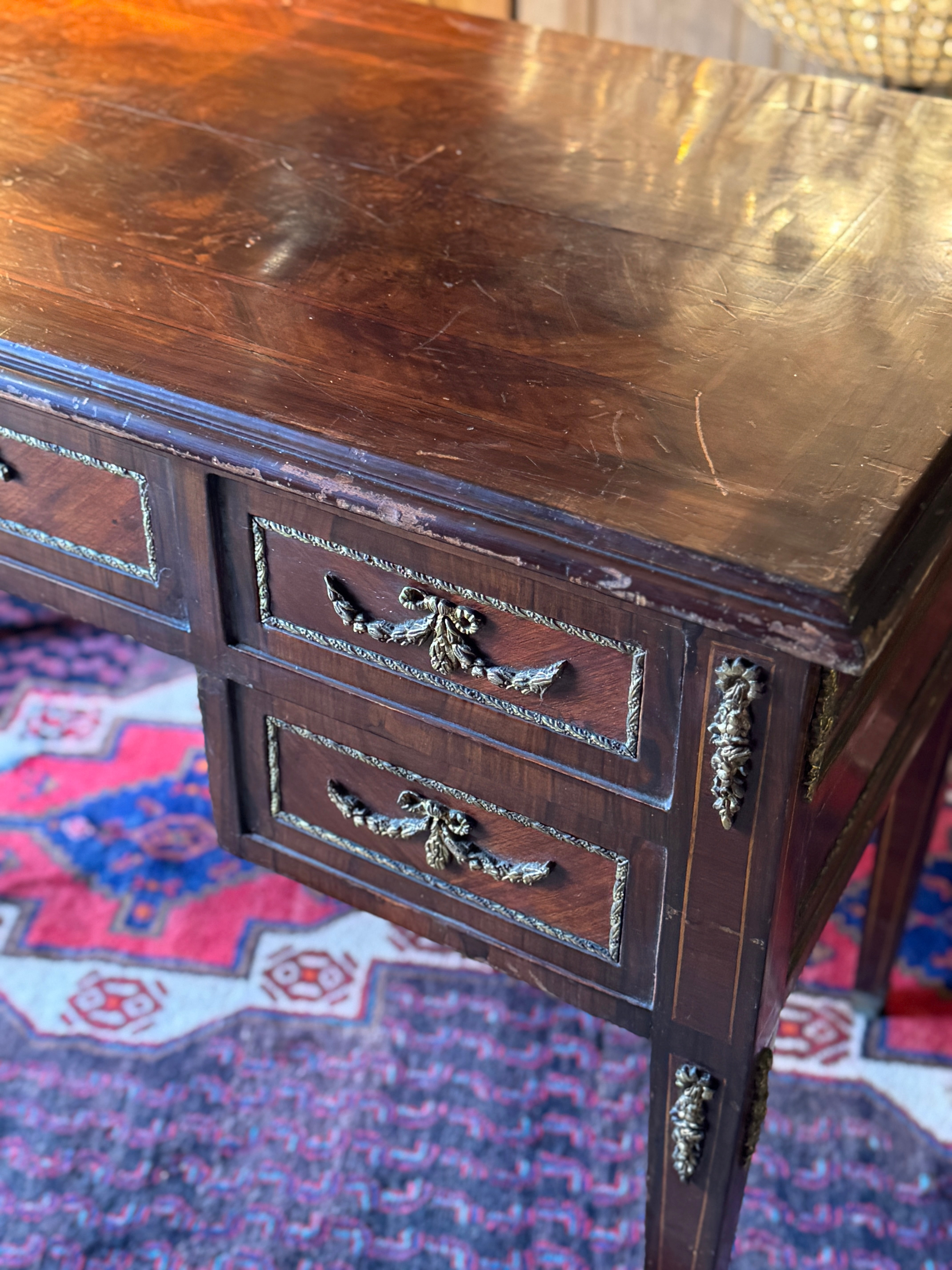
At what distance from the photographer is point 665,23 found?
5.63 ft

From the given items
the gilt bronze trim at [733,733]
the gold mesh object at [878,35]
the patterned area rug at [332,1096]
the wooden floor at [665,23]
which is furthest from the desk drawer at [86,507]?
the wooden floor at [665,23]

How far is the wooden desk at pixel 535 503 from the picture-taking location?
59 centimetres

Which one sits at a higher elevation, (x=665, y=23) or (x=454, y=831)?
(x=665, y=23)

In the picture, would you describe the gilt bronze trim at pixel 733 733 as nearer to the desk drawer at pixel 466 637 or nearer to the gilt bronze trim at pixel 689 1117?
the desk drawer at pixel 466 637

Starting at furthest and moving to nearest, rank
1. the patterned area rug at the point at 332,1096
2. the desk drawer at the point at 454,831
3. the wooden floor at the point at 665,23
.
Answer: the wooden floor at the point at 665,23
the patterned area rug at the point at 332,1096
the desk drawer at the point at 454,831

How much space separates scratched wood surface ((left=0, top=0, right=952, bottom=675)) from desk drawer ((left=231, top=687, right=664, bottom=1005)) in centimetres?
18

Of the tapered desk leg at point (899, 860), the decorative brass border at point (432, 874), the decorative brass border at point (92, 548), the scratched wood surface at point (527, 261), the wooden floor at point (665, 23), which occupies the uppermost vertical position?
the scratched wood surface at point (527, 261)

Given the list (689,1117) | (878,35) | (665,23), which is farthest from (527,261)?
(665,23)

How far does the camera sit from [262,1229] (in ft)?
3.47

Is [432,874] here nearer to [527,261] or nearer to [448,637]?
[448,637]

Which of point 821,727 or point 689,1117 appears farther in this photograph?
point 689,1117

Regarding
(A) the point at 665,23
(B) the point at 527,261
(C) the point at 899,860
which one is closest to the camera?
(B) the point at 527,261

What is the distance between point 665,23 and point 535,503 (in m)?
1.38

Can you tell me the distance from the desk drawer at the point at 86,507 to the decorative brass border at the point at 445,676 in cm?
7
